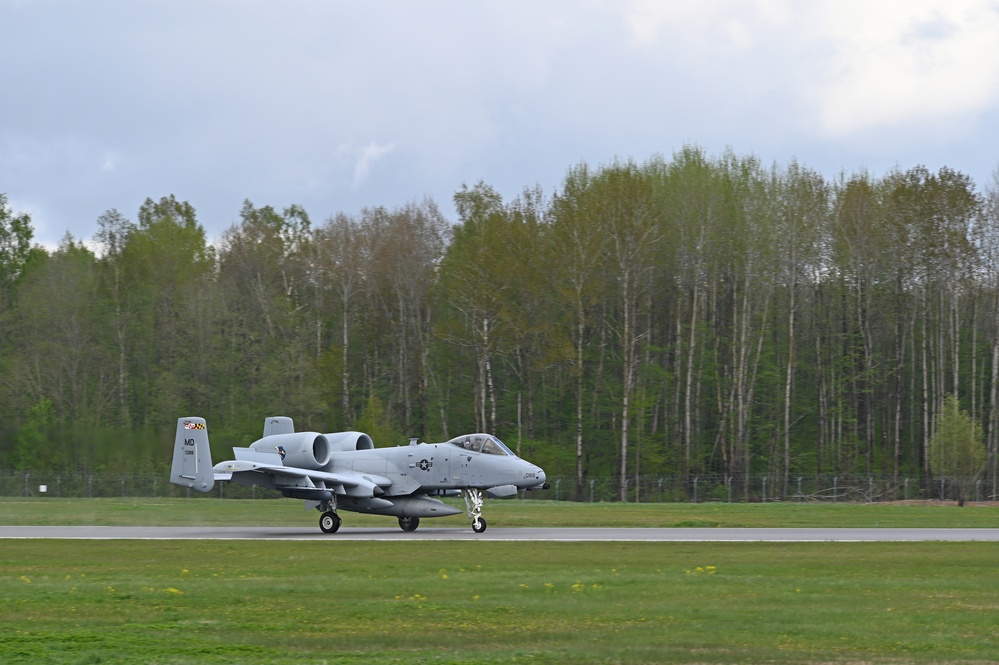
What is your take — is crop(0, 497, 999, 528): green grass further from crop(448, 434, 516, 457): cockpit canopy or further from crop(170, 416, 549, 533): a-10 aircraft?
crop(448, 434, 516, 457): cockpit canopy

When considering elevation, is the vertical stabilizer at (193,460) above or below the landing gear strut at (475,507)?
above

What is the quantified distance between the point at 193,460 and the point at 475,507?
770 cm

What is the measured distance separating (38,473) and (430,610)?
4252 cm

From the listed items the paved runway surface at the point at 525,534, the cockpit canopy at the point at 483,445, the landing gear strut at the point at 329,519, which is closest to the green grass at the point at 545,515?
the paved runway surface at the point at 525,534

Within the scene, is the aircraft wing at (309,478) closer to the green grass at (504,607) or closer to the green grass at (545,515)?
the green grass at (545,515)

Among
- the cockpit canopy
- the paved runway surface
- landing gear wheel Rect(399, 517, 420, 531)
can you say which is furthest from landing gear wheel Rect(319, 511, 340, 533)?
the cockpit canopy

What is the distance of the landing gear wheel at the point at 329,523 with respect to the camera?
32.8 metres

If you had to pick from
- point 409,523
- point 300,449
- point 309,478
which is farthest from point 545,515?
point 309,478

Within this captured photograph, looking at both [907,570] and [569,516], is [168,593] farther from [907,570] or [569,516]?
[569,516]

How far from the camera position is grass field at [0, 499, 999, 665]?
12195 mm

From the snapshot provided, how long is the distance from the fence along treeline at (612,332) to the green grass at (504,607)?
1373 inches

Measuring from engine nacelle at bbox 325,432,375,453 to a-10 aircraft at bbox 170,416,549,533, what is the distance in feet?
1.43

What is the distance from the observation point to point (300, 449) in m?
33.8

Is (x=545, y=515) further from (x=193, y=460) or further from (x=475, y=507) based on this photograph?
(x=193, y=460)
